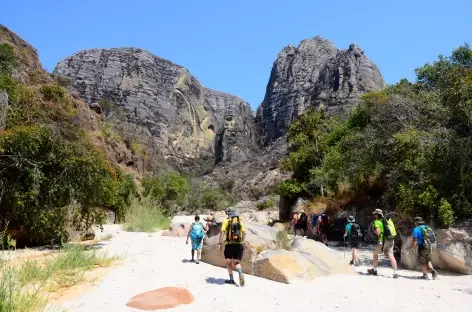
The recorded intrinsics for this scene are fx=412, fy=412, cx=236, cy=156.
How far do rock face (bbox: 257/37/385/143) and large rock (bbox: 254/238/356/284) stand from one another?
5798cm

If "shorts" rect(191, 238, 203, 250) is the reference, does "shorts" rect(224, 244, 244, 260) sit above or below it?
above

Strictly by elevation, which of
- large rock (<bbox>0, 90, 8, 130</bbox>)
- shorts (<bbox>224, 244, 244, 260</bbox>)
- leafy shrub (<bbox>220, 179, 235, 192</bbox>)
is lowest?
shorts (<bbox>224, 244, 244, 260</bbox>)

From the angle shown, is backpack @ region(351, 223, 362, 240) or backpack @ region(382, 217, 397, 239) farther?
backpack @ region(351, 223, 362, 240)

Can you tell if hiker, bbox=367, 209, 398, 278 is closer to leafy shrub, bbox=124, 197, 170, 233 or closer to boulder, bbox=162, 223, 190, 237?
Result: boulder, bbox=162, 223, 190, 237

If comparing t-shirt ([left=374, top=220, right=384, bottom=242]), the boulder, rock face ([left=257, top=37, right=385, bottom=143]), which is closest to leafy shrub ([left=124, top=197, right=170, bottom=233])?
the boulder

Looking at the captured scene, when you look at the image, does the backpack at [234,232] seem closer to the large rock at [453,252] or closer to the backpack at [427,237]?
the backpack at [427,237]

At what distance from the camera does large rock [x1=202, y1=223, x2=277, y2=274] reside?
370 inches

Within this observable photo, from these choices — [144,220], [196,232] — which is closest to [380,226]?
[196,232]

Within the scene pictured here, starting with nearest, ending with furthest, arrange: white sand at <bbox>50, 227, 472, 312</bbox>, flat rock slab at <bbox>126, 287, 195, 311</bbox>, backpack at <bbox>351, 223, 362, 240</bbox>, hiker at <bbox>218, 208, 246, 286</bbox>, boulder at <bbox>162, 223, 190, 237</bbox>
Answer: flat rock slab at <bbox>126, 287, 195, 311</bbox>, white sand at <bbox>50, 227, 472, 312</bbox>, hiker at <bbox>218, 208, 246, 286</bbox>, backpack at <bbox>351, 223, 362, 240</bbox>, boulder at <bbox>162, 223, 190, 237</bbox>

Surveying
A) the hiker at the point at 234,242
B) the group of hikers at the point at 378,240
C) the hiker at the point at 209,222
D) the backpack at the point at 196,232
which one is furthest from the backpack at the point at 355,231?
the hiker at the point at 234,242

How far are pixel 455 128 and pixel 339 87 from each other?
65251 mm

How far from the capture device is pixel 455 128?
12.3 m

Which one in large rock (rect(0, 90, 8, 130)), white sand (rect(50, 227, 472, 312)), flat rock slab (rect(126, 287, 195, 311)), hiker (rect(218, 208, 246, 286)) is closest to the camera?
flat rock slab (rect(126, 287, 195, 311))

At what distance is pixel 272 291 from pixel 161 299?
2.15 meters
